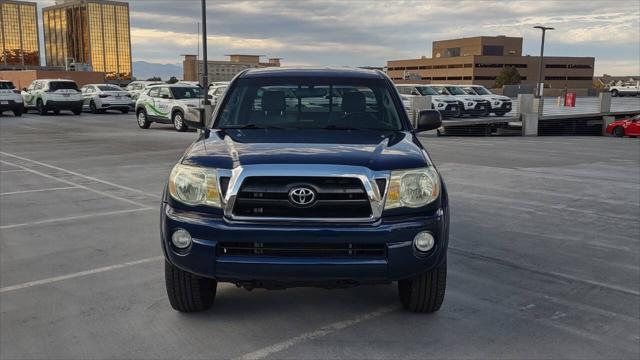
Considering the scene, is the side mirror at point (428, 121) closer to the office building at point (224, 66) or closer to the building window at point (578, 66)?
the office building at point (224, 66)

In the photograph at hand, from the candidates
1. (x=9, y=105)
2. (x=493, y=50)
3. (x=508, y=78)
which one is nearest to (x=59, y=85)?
(x=9, y=105)

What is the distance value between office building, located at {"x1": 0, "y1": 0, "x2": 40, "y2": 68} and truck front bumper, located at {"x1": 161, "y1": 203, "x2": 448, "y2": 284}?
133705mm

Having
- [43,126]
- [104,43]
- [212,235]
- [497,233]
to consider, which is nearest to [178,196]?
[212,235]

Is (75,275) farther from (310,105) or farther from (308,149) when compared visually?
(308,149)

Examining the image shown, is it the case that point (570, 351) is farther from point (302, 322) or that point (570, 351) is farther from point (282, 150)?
point (282, 150)

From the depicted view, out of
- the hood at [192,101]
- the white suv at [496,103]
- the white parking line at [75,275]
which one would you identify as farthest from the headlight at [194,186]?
the white suv at [496,103]

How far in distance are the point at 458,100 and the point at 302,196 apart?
77.6 feet

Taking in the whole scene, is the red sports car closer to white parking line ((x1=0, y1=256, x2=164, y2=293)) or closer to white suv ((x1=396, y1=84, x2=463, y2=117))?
white suv ((x1=396, y1=84, x2=463, y2=117))

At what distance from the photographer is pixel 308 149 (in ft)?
12.3

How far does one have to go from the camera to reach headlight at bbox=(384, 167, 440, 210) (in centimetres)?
351

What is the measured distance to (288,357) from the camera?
141 inches

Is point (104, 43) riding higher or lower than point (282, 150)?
higher

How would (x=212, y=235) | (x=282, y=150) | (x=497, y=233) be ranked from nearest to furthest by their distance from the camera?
1. (x=212, y=235)
2. (x=282, y=150)
3. (x=497, y=233)

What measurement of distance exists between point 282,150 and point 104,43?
435 ft
